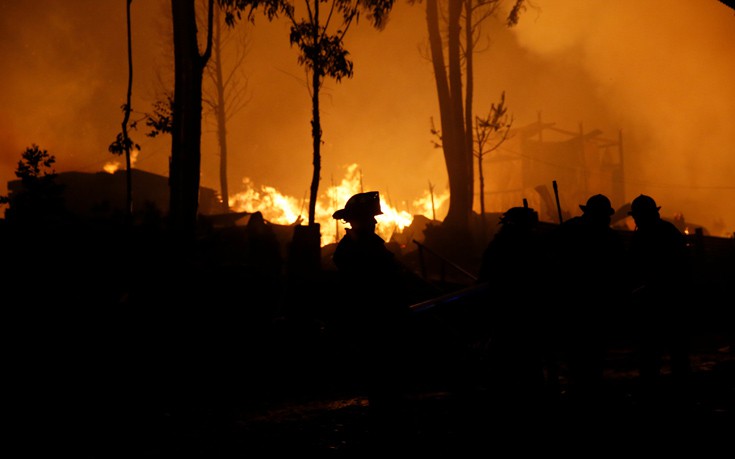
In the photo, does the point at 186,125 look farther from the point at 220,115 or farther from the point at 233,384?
the point at 220,115

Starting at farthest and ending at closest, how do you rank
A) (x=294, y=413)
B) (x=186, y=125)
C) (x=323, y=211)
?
1. (x=323, y=211)
2. (x=186, y=125)
3. (x=294, y=413)

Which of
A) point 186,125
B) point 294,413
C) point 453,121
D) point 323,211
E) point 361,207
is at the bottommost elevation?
point 294,413

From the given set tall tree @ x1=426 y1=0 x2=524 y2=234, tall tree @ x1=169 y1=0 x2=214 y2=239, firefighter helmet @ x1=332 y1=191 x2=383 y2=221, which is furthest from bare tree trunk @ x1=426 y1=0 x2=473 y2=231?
firefighter helmet @ x1=332 y1=191 x2=383 y2=221

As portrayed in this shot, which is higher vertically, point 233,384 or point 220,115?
point 220,115

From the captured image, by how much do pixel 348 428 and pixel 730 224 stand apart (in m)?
51.3

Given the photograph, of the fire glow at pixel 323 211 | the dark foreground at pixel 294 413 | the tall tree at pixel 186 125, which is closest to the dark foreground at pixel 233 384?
the dark foreground at pixel 294 413

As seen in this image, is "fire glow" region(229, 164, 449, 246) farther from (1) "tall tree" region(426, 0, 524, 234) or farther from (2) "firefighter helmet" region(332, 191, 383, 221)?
(2) "firefighter helmet" region(332, 191, 383, 221)

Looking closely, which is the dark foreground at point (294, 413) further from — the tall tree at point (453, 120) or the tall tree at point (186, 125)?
the tall tree at point (453, 120)

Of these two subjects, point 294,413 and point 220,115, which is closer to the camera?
point 294,413

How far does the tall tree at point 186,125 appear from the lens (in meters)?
11.9

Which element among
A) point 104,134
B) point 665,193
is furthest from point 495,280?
point 665,193

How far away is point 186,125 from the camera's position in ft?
39.2

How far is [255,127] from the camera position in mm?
61688

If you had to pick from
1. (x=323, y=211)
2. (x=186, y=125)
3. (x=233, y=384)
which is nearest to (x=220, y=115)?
(x=323, y=211)
